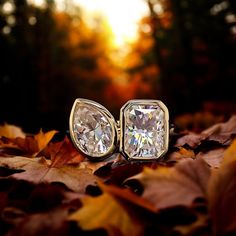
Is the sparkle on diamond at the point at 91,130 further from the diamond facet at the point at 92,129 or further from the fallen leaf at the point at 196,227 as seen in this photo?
the fallen leaf at the point at 196,227

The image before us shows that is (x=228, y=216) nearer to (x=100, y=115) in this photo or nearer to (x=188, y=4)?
(x=100, y=115)

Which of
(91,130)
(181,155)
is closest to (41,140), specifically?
(91,130)

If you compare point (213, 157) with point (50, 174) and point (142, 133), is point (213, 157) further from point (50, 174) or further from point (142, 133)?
point (50, 174)

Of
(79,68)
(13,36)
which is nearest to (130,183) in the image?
(13,36)

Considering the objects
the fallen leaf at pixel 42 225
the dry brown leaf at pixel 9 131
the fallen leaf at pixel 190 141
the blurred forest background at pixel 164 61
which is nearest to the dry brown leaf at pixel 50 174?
the fallen leaf at pixel 42 225

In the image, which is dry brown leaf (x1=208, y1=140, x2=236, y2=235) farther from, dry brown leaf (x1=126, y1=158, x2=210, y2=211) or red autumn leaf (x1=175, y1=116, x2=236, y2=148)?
red autumn leaf (x1=175, y1=116, x2=236, y2=148)

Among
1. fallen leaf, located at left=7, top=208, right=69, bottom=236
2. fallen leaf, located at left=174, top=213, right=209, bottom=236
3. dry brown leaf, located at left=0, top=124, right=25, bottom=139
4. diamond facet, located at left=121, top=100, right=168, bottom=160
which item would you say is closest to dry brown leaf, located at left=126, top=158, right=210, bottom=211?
fallen leaf, located at left=174, top=213, right=209, bottom=236
